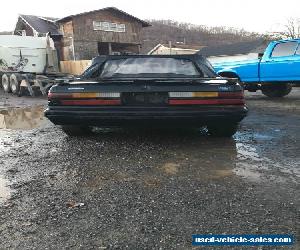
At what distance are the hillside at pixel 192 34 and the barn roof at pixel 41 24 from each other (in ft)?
143

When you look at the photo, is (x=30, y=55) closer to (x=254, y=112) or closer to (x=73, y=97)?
(x=254, y=112)

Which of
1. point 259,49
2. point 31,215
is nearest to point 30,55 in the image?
point 31,215

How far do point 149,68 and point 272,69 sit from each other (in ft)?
21.3

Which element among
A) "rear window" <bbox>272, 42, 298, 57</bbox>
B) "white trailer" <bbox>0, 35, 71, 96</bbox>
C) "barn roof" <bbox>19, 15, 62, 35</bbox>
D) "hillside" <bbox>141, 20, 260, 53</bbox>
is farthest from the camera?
"hillside" <bbox>141, 20, 260, 53</bbox>

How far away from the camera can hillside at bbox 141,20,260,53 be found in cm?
8956

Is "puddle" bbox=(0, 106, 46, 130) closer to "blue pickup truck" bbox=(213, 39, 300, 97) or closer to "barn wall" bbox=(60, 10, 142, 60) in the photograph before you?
"blue pickup truck" bbox=(213, 39, 300, 97)

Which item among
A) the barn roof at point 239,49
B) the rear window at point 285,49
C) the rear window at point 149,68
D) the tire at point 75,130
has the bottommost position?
the tire at point 75,130

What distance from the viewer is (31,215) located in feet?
9.53

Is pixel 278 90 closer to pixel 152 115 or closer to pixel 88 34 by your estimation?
pixel 152 115

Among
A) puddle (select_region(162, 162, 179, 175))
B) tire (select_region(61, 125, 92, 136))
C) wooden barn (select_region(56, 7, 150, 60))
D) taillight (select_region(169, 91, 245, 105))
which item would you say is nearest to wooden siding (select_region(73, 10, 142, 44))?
wooden barn (select_region(56, 7, 150, 60))

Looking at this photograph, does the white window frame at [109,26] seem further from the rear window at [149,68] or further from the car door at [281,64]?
the rear window at [149,68]

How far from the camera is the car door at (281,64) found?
10.5 meters

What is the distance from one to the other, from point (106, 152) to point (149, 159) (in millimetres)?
674

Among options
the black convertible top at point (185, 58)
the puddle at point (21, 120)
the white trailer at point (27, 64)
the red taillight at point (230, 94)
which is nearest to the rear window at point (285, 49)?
the black convertible top at point (185, 58)
